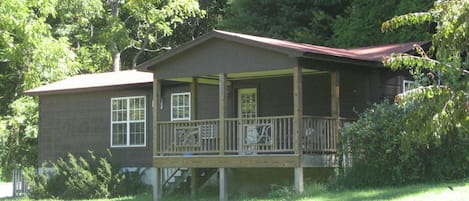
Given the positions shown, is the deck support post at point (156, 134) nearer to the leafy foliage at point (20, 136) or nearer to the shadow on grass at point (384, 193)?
the shadow on grass at point (384, 193)

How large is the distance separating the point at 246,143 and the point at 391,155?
3590 millimetres

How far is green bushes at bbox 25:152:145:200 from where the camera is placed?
73.5ft

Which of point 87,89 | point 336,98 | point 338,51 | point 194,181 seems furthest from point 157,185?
point 338,51

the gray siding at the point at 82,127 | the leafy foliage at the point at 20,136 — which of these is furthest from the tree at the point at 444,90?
the leafy foliage at the point at 20,136

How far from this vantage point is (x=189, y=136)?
19.5 meters

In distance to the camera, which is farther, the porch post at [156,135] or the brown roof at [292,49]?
the porch post at [156,135]

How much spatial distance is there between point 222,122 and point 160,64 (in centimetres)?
273

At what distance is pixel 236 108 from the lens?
22.3 m

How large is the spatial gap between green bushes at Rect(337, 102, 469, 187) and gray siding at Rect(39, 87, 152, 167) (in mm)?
8363

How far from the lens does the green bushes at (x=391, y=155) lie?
16.5m

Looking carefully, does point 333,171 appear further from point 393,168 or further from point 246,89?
point 246,89

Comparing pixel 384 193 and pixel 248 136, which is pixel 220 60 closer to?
pixel 248 136

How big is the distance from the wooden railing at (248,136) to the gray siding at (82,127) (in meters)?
3.95

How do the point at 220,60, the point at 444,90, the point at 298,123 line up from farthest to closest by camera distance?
the point at 220,60 < the point at 298,123 < the point at 444,90
